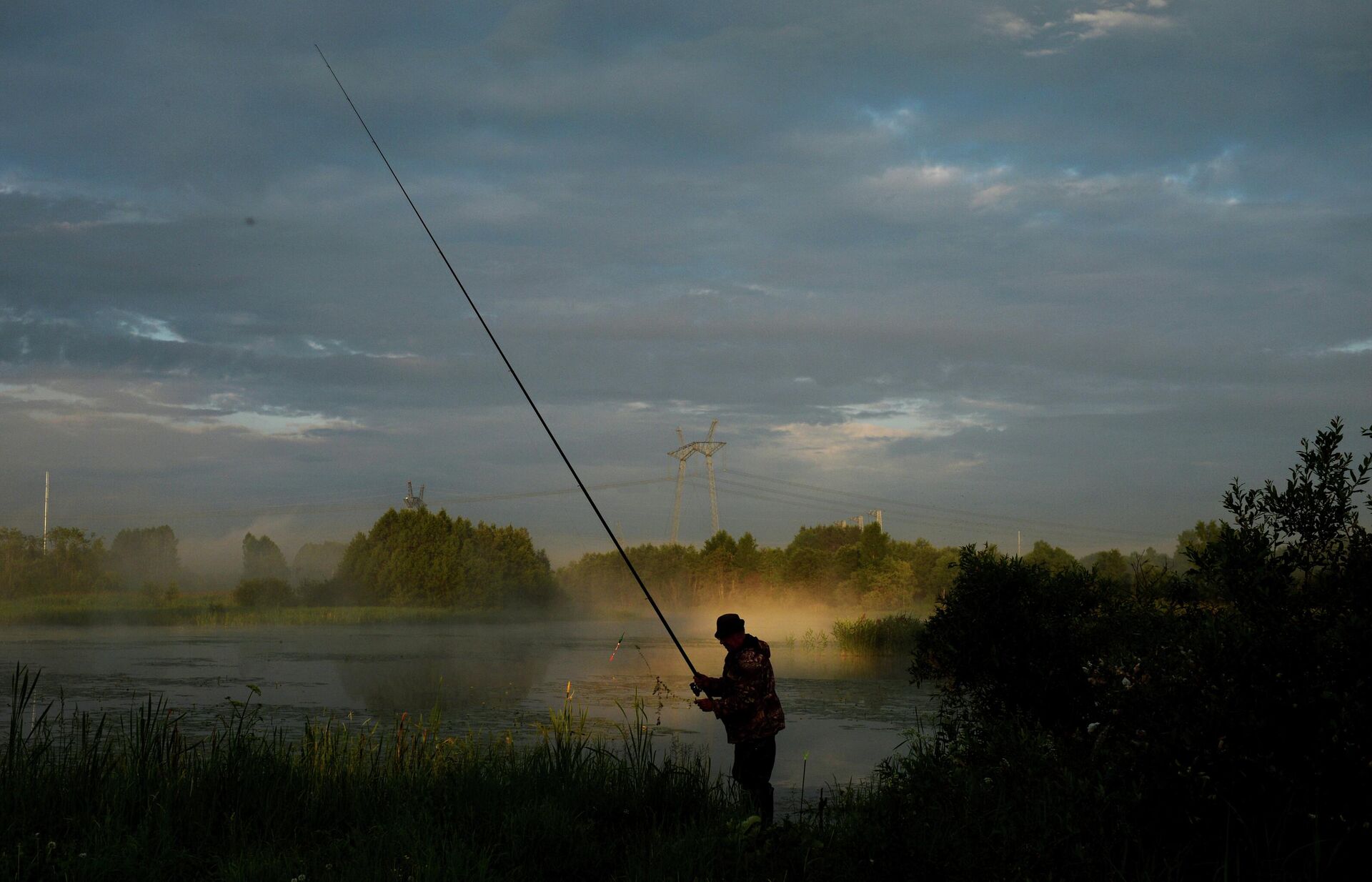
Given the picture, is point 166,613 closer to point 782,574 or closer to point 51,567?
point 51,567

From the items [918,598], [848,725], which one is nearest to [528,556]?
[918,598]

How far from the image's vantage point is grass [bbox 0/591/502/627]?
46062 millimetres

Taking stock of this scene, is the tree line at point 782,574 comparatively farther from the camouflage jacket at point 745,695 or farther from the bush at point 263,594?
the camouflage jacket at point 745,695

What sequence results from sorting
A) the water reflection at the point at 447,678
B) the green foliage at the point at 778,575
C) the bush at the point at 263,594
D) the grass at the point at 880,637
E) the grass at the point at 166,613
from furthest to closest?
the green foliage at the point at 778,575, the bush at the point at 263,594, the grass at the point at 166,613, the grass at the point at 880,637, the water reflection at the point at 447,678

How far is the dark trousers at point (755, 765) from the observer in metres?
7.91

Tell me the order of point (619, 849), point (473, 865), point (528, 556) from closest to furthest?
point (473, 865), point (619, 849), point (528, 556)

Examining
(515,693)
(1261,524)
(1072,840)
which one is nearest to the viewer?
(1072,840)

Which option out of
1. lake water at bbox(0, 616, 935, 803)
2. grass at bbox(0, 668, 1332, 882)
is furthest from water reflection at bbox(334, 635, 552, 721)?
grass at bbox(0, 668, 1332, 882)

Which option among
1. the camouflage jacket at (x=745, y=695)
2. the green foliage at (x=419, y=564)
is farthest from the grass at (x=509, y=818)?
the green foliage at (x=419, y=564)

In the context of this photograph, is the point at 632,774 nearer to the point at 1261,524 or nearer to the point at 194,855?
the point at 194,855

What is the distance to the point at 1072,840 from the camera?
4.65 meters

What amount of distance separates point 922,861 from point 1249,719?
5.55 ft

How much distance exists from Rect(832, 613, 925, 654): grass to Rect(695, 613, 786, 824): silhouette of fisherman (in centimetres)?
2144

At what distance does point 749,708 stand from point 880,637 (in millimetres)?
22624
